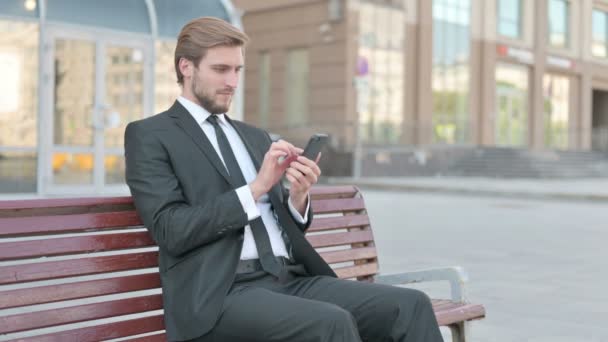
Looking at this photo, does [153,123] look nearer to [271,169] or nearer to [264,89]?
[271,169]

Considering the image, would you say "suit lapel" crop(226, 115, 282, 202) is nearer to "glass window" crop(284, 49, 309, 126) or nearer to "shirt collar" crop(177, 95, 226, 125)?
"shirt collar" crop(177, 95, 226, 125)

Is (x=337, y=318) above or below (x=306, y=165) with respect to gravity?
below

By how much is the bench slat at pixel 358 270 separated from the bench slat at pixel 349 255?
0.04 meters

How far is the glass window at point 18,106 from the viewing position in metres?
13.6

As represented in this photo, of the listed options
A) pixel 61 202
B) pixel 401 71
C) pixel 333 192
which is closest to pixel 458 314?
pixel 333 192

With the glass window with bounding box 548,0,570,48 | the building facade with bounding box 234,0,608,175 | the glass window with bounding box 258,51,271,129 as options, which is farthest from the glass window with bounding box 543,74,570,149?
the glass window with bounding box 258,51,271,129

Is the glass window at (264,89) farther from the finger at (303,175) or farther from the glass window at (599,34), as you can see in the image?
the finger at (303,175)

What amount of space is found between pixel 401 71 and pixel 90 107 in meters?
20.0

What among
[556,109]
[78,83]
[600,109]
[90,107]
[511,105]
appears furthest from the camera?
[600,109]

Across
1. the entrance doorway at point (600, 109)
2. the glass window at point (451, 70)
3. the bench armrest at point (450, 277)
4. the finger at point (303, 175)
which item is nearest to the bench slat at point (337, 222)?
the bench armrest at point (450, 277)

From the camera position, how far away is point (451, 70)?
1387 inches

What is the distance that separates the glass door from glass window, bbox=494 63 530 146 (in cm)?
2533

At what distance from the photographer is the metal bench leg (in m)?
3.63

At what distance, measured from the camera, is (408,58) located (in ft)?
109
